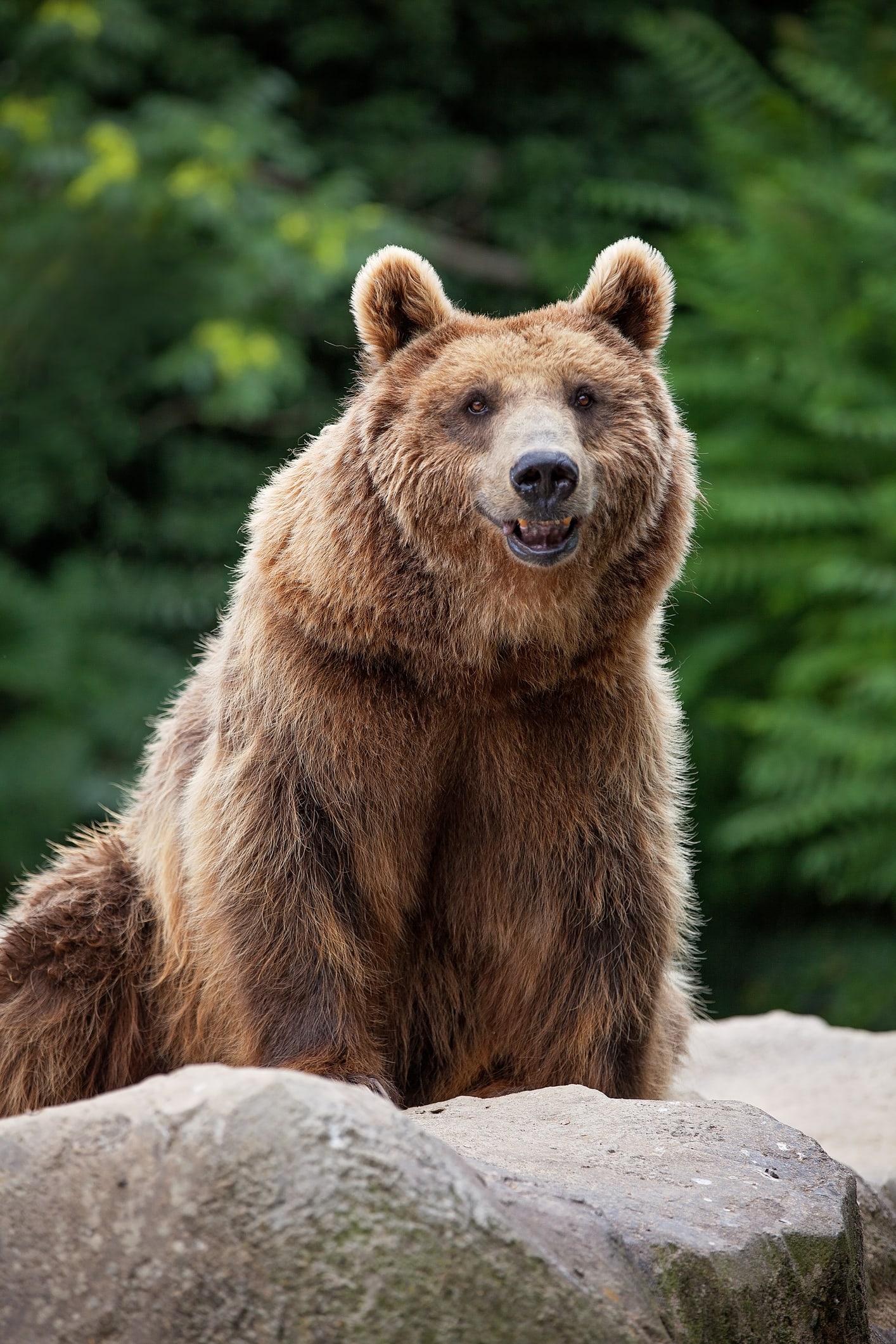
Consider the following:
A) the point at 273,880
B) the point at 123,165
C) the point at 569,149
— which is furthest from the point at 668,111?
the point at 273,880

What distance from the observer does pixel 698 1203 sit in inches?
135

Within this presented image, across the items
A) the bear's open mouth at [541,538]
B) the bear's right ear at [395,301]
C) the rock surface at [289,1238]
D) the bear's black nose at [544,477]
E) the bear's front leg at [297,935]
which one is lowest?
the bear's front leg at [297,935]

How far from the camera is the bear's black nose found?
14.1 feet

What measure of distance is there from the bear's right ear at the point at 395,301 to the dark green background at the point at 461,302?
4883 millimetres

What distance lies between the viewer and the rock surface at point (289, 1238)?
2.75 metres

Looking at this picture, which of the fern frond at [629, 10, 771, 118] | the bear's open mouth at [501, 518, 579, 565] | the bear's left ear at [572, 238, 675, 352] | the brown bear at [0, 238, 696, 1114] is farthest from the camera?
the fern frond at [629, 10, 771, 118]

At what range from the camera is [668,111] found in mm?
13055

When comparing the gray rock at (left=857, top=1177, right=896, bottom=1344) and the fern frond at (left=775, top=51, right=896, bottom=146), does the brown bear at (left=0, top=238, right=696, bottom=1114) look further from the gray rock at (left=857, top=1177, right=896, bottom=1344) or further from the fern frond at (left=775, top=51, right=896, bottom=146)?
the fern frond at (left=775, top=51, right=896, bottom=146)

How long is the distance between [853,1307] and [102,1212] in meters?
1.60

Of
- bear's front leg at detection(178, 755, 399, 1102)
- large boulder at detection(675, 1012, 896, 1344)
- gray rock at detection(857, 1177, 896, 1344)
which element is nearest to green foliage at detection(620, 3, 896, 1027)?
large boulder at detection(675, 1012, 896, 1344)

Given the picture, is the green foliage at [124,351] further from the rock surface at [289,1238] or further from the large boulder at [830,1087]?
the rock surface at [289,1238]

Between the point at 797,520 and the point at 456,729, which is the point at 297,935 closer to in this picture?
the point at 456,729

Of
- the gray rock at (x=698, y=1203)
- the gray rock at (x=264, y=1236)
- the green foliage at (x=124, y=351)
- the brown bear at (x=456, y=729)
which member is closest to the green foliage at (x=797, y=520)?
the green foliage at (x=124, y=351)

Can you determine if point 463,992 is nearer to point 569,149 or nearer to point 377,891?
point 377,891
